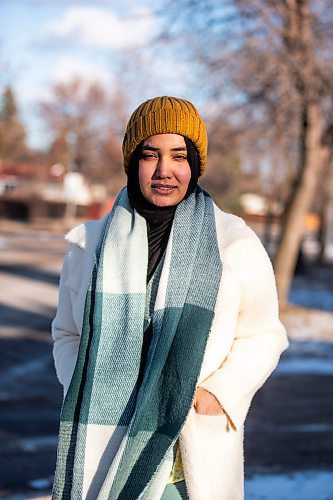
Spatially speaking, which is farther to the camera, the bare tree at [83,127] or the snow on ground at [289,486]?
the bare tree at [83,127]

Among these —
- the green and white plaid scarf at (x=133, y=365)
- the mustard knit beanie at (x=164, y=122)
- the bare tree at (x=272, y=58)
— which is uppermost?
the bare tree at (x=272, y=58)

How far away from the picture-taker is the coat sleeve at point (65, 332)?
2.56 m

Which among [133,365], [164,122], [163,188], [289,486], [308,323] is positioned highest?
[164,122]

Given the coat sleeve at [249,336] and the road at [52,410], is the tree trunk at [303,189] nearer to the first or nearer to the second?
the road at [52,410]

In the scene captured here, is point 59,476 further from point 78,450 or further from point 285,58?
point 285,58

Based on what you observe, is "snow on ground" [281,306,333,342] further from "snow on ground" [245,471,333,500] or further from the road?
"snow on ground" [245,471,333,500]

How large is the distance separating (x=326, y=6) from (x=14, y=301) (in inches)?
297

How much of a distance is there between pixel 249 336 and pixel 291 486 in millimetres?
3249

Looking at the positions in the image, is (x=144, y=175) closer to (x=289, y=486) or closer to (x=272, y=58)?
(x=289, y=486)

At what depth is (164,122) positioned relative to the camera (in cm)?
243

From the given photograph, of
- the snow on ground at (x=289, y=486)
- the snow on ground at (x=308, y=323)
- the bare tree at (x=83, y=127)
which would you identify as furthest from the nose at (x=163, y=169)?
the bare tree at (x=83, y=127)

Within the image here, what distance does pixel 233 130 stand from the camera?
1539 centimetres

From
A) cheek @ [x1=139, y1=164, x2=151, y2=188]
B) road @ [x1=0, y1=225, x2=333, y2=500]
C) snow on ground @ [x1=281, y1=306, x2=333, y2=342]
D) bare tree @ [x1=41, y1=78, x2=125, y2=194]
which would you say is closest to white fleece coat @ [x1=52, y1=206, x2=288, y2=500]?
cheek @ [x1=139, y1=164, x2=151, y2=188]

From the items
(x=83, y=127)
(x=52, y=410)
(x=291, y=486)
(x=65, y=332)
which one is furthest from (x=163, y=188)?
(x=83, y=127)
